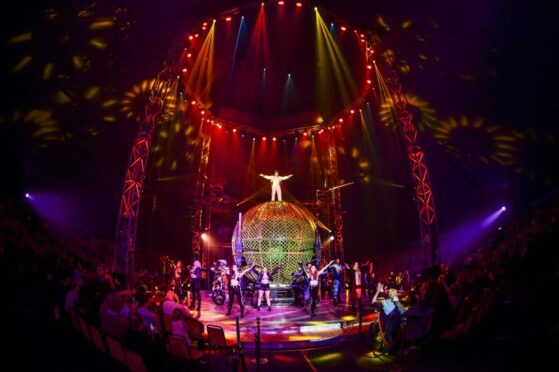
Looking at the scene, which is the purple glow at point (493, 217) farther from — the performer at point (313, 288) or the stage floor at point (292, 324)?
the performer at point (313, 288)

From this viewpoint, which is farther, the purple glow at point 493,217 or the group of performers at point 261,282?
the purple glow at point 493,217

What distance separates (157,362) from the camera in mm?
5539

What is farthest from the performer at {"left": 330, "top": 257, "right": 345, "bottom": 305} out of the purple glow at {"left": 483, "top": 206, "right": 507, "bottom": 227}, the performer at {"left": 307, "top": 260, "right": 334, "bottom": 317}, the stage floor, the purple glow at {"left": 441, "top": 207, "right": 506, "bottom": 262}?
the purple glow at {"left": 483, "top": 206, "right": 507, "bottom": 227}

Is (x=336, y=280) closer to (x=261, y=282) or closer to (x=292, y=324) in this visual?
(x=261, y=282)

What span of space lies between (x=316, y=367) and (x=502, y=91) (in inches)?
432

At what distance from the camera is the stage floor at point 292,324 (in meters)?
8.73

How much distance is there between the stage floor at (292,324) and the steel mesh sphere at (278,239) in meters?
1.60

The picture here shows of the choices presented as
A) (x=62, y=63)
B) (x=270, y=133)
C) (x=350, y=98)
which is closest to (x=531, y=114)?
(x=350, y=98)

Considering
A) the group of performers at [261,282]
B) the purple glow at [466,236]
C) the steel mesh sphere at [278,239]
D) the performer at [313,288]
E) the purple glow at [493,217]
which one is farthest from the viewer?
the purple glow at [466,236]

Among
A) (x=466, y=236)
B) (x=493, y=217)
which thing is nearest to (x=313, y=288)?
(x=466, y=236)

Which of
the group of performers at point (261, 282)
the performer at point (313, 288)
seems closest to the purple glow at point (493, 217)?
the group of performers at point (261, 282)

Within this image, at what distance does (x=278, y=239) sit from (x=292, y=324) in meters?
4.17

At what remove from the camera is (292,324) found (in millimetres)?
10531

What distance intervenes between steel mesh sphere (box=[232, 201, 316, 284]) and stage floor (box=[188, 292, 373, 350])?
1595mm
